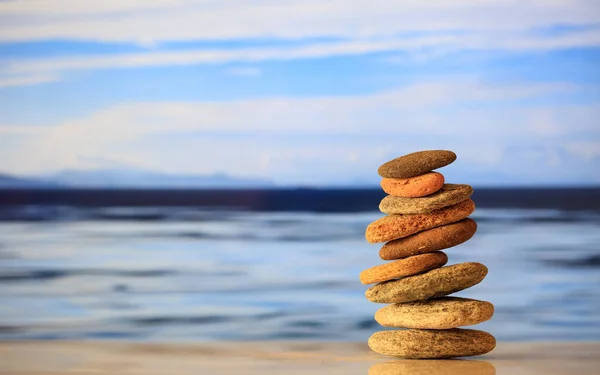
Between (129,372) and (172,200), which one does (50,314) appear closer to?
(129,372)

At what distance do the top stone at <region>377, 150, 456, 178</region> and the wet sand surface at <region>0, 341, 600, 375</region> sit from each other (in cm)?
120

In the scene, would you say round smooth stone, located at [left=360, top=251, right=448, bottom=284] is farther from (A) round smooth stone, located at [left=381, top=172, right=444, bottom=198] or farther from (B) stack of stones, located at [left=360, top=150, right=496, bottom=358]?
(A) round smooth stone, located at [left=381, top=172, right=444, bottom=198]

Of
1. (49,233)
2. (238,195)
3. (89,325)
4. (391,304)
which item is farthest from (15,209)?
(391,304)

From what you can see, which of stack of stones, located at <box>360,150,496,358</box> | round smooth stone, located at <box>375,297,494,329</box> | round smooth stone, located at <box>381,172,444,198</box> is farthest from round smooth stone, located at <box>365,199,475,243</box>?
round smooth stone, located at <box>375,297,494,329</box>

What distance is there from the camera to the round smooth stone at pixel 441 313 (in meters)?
5.52

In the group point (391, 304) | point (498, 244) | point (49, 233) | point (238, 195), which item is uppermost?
point (238, 195)

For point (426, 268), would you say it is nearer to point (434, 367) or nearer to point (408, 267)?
point (408, 267)

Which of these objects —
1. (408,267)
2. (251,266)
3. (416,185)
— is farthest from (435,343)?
(251,266)

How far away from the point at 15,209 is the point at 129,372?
773 centimetres

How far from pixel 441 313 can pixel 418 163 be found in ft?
3.12

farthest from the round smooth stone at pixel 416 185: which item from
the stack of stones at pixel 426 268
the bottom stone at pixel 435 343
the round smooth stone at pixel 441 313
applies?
the bottom stone at pixel 435 343

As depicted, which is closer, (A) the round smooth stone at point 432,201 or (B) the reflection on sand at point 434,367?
(B) the reflection on sand at point 434,367

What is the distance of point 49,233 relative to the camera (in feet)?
39.3

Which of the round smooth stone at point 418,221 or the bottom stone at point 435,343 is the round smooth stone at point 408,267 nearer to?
the round smooth stone at point 418,221
